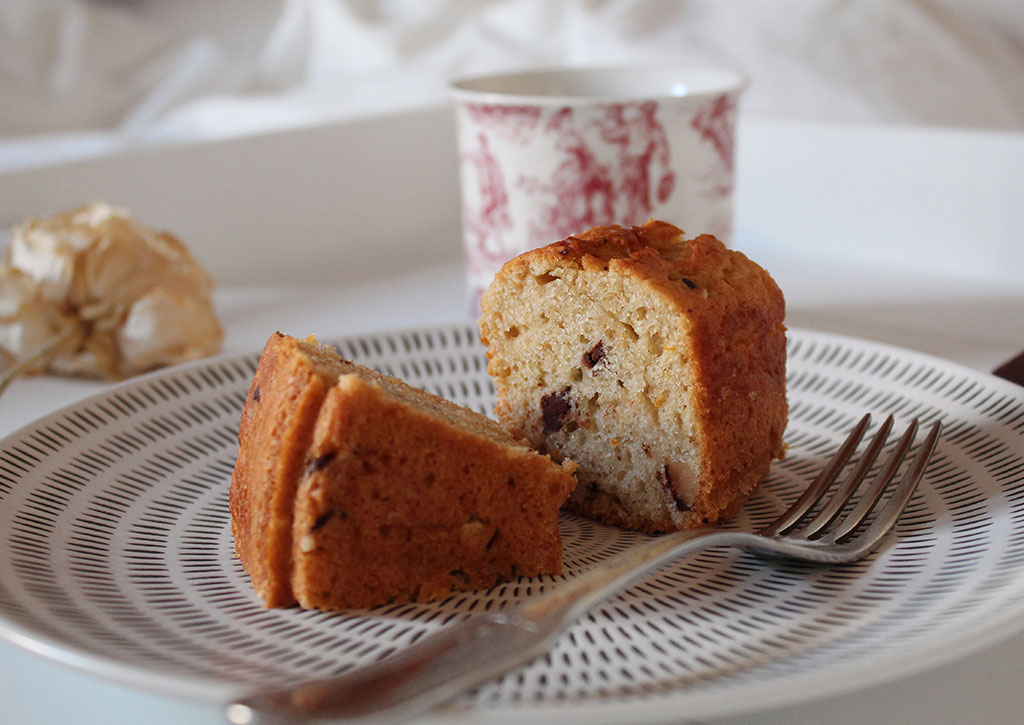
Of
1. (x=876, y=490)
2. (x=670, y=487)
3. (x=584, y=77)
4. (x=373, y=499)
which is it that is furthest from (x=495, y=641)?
(x=584, y=77)

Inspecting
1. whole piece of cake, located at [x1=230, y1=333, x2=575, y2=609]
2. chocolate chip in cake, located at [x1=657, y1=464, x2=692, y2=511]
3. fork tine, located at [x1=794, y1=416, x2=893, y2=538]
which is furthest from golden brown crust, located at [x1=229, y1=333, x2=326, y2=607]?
fork tine, located at [x1=794, y1=416, x2=893, y2=538]

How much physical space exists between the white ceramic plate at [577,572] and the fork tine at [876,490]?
40 mm

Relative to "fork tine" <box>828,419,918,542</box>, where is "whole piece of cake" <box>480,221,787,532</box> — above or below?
above

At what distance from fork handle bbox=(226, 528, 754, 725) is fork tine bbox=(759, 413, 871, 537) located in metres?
0.34

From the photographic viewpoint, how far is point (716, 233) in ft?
6.11

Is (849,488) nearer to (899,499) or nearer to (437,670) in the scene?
(899,499)

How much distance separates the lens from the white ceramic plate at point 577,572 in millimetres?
773

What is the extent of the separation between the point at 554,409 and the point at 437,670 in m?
0.59

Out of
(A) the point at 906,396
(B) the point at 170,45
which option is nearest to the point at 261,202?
(A) the point at 906,396

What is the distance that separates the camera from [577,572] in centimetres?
111

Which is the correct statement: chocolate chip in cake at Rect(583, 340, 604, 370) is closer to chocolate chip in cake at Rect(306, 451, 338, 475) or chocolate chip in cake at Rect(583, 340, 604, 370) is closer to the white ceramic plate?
the white ceramic plate

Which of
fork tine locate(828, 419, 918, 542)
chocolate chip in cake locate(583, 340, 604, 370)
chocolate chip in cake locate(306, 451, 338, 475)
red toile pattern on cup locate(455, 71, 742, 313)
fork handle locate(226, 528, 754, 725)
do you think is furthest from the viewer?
red toile pattern on cup locate(455, 71, 742, 313)

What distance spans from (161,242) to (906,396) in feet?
4.21

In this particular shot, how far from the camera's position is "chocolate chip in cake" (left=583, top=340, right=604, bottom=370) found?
1212 millimetres
